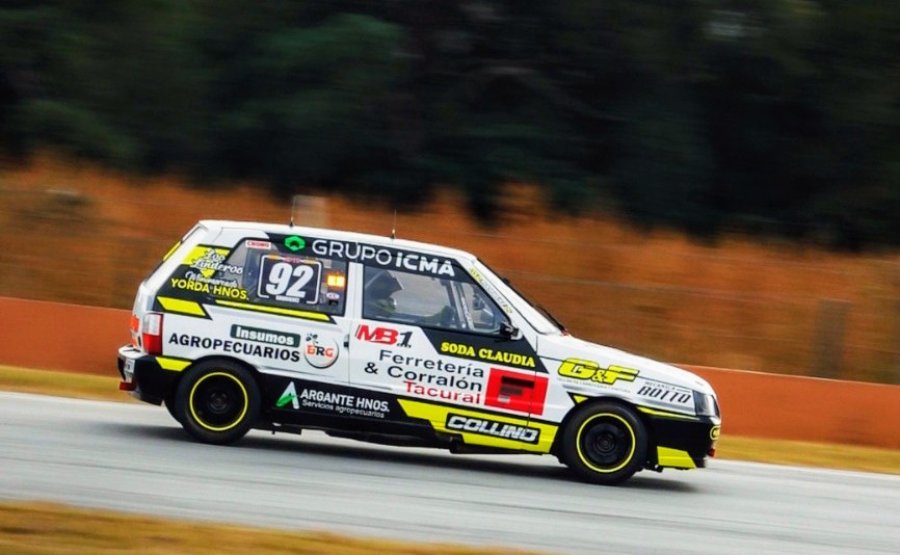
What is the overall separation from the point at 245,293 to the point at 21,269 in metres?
9.70

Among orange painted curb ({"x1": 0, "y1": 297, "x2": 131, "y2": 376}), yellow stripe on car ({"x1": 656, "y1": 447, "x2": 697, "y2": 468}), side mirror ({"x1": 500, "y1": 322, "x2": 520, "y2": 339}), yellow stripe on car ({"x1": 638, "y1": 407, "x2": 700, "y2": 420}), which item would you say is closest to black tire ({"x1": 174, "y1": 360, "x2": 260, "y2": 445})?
side mirror ({"x1": 500, "y1": 322, "x2": 520, "y2": 339})

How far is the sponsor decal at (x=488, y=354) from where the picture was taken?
10508 millimetres

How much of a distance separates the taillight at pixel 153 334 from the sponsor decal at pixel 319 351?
1177mm

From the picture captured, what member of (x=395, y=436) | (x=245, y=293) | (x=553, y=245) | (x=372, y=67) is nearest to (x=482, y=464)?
(x=395, y=436)

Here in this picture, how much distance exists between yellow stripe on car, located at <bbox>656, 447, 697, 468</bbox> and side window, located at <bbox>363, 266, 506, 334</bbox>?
1.63 m

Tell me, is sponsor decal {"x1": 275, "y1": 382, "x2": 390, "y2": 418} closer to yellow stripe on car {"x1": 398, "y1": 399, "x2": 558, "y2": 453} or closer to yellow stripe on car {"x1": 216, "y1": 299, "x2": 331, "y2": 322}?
yellow stripe on car {"x1": 398, "y1": 399, "x2": 558, "y2": 453}

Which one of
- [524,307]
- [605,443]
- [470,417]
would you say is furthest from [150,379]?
[605,443]

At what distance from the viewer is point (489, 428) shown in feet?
34.3

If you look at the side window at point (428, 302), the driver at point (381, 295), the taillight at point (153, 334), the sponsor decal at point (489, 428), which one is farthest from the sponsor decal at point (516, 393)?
the taillight at point (153, 334)

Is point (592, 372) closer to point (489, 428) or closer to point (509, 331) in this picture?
point (509, 331)

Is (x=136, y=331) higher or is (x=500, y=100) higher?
(x=500, y=100)

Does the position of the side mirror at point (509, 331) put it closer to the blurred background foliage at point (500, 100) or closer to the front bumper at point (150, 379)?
the front bumper at point (150, 379)

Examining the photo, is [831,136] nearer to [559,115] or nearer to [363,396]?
[559,115]

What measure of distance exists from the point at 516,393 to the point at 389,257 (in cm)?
149
